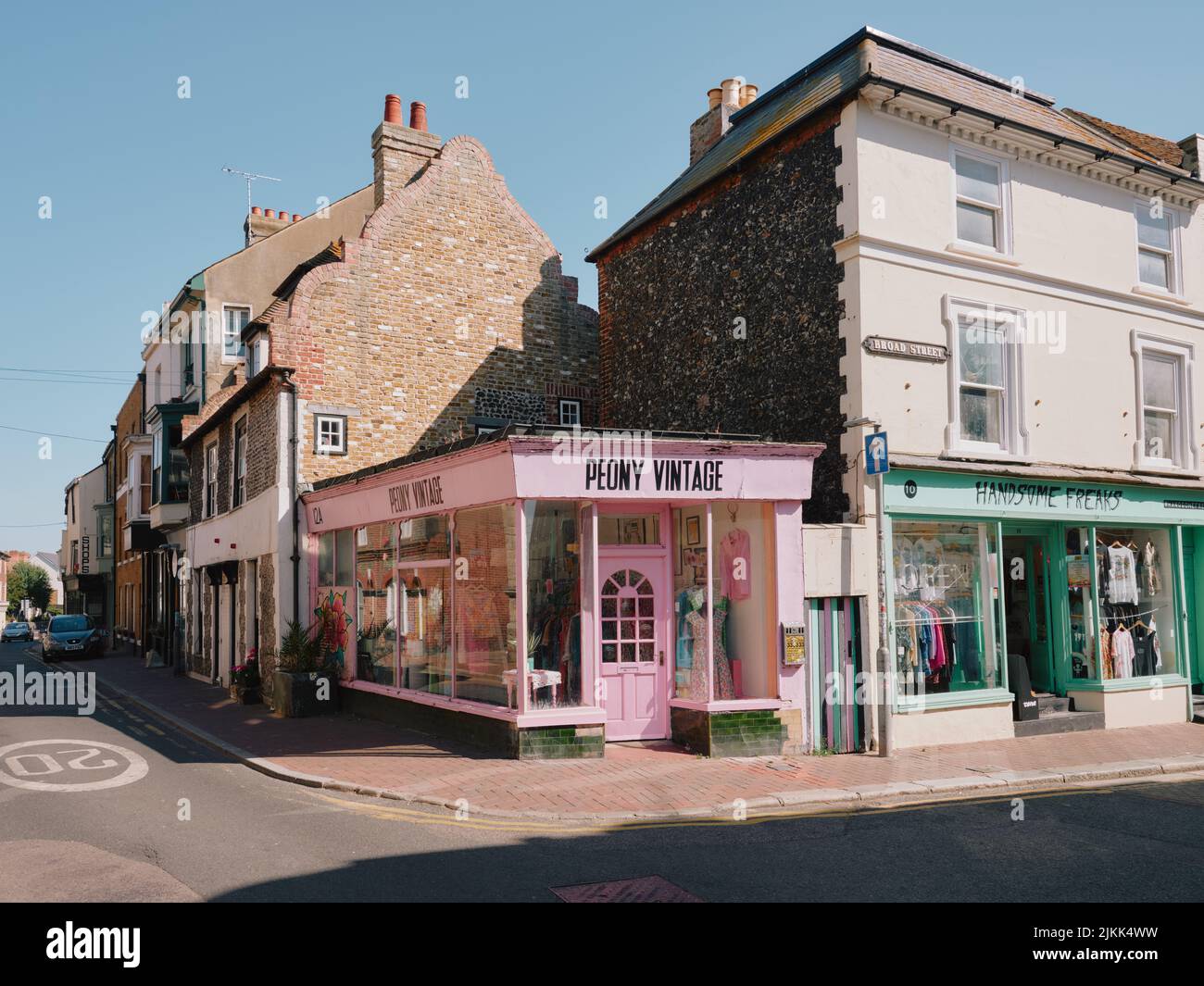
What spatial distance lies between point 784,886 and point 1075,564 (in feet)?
34.9

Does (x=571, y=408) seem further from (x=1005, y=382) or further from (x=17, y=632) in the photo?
(x=17, y=632)

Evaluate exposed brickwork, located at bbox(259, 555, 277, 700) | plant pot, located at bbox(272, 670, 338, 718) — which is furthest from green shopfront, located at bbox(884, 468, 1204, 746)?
exposed brickwork, located at bbox(259, 555, 277, 700)

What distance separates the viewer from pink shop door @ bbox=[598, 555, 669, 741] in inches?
488

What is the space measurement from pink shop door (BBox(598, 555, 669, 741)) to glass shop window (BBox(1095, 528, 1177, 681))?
7494 millimetres

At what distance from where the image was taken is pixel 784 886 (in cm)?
661

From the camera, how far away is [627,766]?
11055 mm

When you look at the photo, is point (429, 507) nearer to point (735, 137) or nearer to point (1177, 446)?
point (735, 137)

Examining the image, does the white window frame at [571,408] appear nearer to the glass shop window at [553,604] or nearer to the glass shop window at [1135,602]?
the glass shop window at [553,604]

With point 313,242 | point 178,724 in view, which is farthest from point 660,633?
point 313,242

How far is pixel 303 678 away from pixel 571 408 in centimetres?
819

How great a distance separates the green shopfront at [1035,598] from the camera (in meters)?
13.1

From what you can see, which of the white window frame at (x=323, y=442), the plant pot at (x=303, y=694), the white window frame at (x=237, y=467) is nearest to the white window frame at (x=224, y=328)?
the white window frame at (x=237, y=467)

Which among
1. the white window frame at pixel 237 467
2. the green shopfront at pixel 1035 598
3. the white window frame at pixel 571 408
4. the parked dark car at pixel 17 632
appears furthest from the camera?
the parked dark car at pixel 17 632

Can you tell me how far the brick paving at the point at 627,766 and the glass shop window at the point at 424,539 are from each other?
260cm
